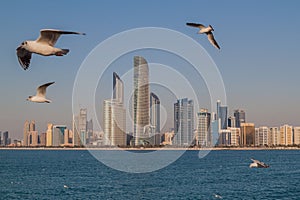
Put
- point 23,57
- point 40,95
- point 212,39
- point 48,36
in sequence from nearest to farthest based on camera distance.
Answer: point 48,36 < point 23,57 < point 40,95 < point 212,39

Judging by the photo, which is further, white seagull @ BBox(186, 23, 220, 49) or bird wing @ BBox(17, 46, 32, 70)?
white seagull @ BBox(186, 23, 220, 49)

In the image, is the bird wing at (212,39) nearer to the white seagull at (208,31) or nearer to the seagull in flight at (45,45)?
the white seagull at (208,31)

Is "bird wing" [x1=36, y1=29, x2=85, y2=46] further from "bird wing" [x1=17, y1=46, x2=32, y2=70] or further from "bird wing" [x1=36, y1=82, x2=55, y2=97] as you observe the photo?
"bird wing" [x1=36, y1=82, x2=55, y2=97]

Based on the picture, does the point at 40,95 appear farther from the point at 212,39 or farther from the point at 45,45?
the point at 212,39

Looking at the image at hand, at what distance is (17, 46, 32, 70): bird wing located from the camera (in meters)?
13.7

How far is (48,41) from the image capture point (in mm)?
12992

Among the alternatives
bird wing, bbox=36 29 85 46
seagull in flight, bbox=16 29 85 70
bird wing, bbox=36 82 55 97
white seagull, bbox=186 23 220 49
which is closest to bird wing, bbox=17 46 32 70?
seagull in flight, bbox=16 29 85 70

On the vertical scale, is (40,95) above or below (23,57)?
below

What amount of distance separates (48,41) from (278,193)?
6003 cm

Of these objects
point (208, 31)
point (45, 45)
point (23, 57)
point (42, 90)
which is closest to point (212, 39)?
point (208, 31)

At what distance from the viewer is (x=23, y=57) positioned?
1413 cm

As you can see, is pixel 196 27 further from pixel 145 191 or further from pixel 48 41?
pixel 145 191

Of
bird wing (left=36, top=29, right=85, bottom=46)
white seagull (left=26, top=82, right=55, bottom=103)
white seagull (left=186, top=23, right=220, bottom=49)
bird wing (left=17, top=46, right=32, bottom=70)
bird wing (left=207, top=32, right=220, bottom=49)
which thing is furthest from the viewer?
white seagull (left=186, top=23, right=220, bottom=49)

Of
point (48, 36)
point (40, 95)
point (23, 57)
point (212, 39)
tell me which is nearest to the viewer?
point (48, 36)
